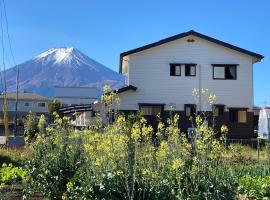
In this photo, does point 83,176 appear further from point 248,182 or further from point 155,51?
point 155,51

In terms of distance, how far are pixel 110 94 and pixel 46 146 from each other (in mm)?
3153

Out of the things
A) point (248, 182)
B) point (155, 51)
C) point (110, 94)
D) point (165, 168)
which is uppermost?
point (155, 51)

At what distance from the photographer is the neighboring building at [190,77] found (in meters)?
33.4

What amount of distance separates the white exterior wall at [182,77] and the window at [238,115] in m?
0.42

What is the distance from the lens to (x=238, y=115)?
33.8 m

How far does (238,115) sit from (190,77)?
167 inches

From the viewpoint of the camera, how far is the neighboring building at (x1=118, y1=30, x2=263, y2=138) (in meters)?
33.4

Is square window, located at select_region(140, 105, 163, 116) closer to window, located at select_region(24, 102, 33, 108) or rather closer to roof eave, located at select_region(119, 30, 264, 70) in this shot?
roof eave, located at select_region(119, 30, 264, 70)

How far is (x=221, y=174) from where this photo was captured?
5.96 m

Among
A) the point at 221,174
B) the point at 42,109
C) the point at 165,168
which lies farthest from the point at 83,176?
the point at 42,109

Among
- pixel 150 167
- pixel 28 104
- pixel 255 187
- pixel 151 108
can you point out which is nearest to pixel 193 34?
pixel 151 108

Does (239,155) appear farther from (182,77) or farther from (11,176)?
(182,77)

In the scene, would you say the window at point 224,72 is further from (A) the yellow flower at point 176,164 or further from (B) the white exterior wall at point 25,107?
(B) the white exterior wall at point 25,107

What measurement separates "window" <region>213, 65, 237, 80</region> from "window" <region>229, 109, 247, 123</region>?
2283mm
